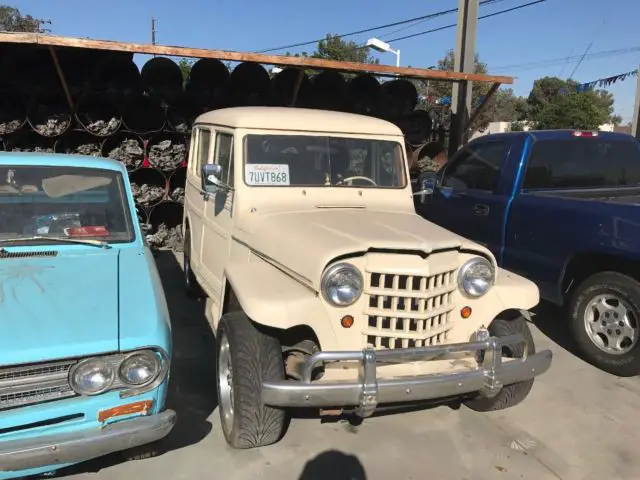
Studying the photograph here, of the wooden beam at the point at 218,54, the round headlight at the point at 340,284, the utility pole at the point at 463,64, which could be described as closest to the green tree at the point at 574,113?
the utility pole at the point at 463,64

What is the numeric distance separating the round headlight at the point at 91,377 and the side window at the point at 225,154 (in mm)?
1905

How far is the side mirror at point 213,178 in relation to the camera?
3.87 metres

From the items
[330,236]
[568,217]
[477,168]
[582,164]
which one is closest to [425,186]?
[477,168]

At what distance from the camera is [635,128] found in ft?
39.0

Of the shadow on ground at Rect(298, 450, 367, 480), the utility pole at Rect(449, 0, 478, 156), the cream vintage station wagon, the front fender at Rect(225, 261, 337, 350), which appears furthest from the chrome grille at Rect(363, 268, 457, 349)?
the utility pole at Rect(449, 0, 478, 156)

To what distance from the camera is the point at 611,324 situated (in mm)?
4234

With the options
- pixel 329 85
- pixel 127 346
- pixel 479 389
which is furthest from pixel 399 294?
pixel 329 85

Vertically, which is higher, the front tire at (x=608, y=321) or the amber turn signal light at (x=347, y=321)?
the amber turn signal light at (x=347, y=321)

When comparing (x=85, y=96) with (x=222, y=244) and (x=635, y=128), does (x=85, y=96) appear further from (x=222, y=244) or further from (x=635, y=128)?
(x=635, y=128)

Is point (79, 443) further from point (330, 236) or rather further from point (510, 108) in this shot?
point (510, 108)

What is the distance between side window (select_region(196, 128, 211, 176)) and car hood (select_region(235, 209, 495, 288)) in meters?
1.48

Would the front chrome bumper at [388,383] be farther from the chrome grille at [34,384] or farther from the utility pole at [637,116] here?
the utility pole at [637,116]

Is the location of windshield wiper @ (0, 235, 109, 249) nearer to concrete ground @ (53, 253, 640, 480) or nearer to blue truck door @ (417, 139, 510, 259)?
concrete ground @ (53, 253, 640, 480)

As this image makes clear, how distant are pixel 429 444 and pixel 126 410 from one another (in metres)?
1.82
